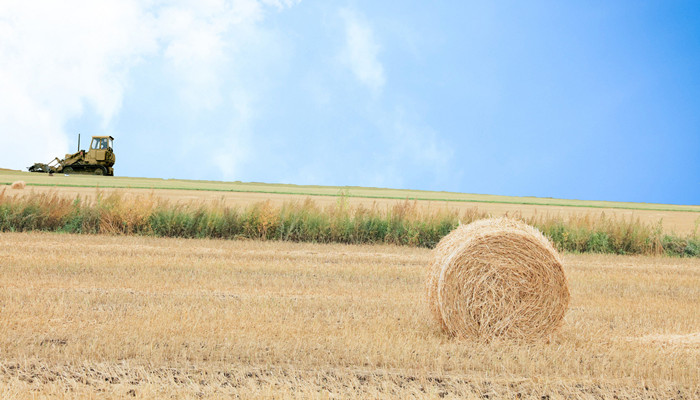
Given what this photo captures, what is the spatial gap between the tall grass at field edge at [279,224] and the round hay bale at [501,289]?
8743 mm

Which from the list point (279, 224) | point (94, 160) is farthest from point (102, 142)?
point (279, 224)

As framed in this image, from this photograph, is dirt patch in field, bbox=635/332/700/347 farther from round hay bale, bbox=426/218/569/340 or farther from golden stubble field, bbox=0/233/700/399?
round hay bale, bbox=426/218/569/340

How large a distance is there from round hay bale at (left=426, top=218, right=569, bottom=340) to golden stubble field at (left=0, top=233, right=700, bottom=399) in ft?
0.80

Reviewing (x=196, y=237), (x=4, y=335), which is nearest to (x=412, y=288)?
(x=4, y=335)

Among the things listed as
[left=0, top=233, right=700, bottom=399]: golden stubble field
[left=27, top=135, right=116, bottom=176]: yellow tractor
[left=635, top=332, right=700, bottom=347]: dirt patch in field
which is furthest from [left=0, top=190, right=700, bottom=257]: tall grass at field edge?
[left=27, top=135, right=116, bottom=176]: yellow tractor

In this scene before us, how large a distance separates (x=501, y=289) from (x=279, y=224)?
9.69 m

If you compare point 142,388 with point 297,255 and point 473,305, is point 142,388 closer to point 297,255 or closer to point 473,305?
point 473,305

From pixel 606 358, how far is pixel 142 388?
4.32 m

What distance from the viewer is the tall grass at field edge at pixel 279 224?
15.9m

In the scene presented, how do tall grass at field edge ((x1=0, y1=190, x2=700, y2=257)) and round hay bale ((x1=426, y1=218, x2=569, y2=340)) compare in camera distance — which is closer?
round hay bale ((x1=426, y1=218, x2=569, y2=340))

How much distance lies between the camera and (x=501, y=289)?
22.3ft

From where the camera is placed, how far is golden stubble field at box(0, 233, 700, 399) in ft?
17.1

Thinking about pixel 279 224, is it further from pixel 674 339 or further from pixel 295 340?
pixel 674 339

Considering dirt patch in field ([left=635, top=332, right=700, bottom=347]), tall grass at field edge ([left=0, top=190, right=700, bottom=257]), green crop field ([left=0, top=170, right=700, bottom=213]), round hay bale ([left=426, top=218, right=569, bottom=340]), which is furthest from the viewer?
green crop field ([left=0, top=170, right=700, bottom=213])
